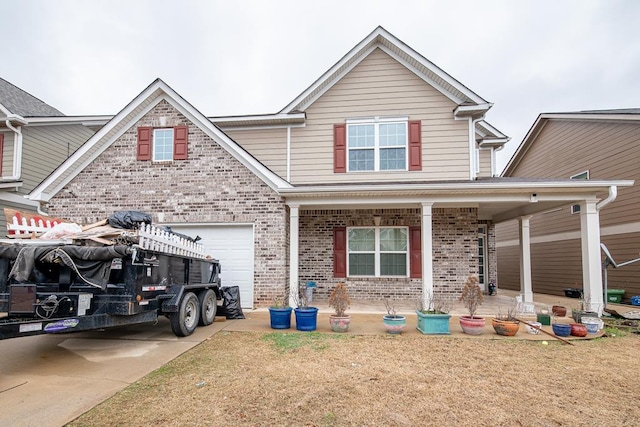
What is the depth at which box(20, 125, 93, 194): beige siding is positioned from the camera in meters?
12.9

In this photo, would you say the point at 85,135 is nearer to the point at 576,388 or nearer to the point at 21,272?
the point at 21,272

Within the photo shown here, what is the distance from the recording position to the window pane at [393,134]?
1090 centimetres

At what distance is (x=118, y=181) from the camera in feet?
32.7

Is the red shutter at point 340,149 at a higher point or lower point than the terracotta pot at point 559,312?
higher

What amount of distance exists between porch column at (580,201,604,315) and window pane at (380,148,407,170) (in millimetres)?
4652

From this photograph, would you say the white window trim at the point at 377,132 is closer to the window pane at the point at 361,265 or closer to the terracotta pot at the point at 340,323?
the window pane at the point at 361,265

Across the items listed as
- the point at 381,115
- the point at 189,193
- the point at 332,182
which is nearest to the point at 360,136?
the point at 381,115

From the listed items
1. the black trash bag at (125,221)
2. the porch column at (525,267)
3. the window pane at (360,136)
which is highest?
the window pane at (360,136)

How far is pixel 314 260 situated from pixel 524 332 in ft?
19.8

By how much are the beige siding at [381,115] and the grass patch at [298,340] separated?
A: 5.37 m

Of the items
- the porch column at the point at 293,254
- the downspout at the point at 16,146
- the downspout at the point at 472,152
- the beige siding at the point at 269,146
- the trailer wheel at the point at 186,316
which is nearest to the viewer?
the trailer wheel at the point at 186,316

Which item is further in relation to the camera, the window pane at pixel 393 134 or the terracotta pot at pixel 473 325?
the window pane at pixel 393 134

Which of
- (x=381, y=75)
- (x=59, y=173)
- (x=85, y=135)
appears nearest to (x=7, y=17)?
(x=85, y=135)

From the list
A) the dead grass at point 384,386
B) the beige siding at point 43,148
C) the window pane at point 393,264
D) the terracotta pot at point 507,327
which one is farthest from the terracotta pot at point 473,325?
the beige siding at point 43,148
